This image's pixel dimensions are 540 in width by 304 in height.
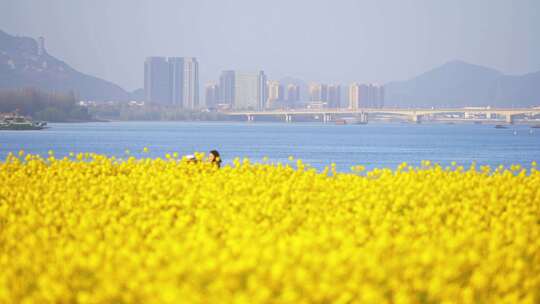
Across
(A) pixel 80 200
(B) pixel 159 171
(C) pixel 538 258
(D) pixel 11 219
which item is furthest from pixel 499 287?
(B) pixel 159 171

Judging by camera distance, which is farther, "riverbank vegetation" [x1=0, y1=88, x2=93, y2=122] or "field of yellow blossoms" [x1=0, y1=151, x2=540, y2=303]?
"riverbank vegetation" [x1=0, y1=88, x2=93, y2=122]

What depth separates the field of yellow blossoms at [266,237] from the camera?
200 inches

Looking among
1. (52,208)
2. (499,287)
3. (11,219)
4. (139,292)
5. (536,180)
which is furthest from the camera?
(536,180)

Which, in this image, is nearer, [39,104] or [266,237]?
[266,237]

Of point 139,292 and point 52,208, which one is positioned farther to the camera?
point 52,208

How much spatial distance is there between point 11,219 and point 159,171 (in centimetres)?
379

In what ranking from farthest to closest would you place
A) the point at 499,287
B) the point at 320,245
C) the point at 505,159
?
the point at 505,159 → the point at 320,245 → the point at 499,287

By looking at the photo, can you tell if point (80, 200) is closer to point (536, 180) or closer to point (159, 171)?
point (159, 171)

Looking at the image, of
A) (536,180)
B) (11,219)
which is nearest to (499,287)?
(11,219)

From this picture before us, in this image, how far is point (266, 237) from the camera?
20.0 feet

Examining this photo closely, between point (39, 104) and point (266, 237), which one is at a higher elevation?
point (39, 104)

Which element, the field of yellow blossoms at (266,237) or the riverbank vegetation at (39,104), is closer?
the field of yellow blossoms at (266,237)

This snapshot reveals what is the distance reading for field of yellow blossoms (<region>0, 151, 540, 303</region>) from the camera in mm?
5082

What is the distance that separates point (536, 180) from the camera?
1056cm
